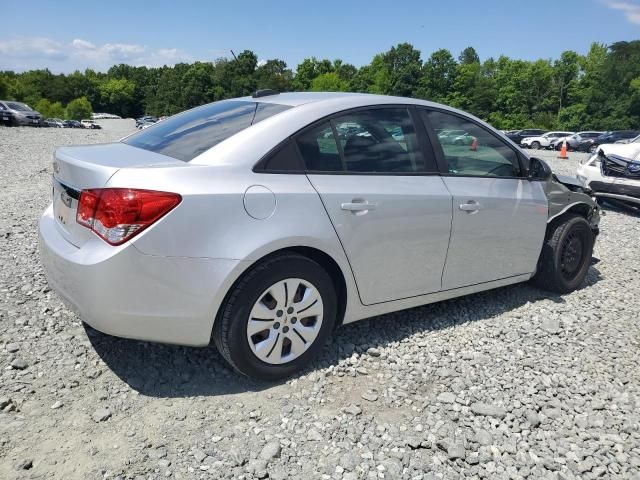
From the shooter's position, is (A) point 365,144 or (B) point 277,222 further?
(A) point 365,144

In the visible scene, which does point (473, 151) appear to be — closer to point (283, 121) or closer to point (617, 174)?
point (283, 121)

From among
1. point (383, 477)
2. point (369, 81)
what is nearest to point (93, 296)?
point (383, 477)

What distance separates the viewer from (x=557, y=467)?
254 cm

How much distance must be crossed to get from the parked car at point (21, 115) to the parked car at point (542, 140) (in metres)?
34.2

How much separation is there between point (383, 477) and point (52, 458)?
4.92 feet

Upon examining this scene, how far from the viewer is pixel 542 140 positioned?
40.6m

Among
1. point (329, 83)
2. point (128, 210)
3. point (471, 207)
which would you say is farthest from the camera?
point (329, 83)

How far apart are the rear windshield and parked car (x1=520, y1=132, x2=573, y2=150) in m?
40.7

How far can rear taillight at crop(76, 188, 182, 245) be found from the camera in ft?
8.48

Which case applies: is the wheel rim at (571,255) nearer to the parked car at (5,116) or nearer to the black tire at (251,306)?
the black tire at (251,306)

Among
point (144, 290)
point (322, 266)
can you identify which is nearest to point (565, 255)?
point (322, 266)

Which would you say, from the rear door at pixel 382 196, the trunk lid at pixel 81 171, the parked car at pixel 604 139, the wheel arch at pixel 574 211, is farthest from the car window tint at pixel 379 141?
the parked car at pixel 604 139

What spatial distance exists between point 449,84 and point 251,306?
3423 inches

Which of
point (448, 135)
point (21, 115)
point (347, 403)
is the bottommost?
point (21, 115)
